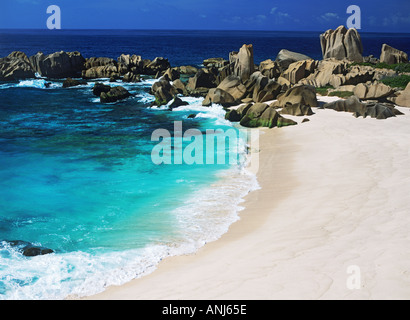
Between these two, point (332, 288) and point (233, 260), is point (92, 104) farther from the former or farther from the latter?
point (332, 288)

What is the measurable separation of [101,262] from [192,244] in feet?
8.50

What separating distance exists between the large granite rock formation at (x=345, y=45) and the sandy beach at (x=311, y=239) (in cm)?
3016

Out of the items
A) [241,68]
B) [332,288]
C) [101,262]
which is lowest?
[101,262]

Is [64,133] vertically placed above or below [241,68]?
below

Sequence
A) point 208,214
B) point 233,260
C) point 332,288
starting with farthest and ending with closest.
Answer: point 208,214, point 233,260, point 332,288

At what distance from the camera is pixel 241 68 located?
39281mm

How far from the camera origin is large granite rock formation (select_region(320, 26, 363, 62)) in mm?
48500

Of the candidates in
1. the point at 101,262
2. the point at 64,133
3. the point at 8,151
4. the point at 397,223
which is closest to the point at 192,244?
the point at 101,262

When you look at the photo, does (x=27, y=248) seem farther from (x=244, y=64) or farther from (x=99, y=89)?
(x=99, y=89)

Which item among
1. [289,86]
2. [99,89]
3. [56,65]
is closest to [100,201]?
[289,86]

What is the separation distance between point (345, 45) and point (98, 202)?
40796 mm

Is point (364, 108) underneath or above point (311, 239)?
above

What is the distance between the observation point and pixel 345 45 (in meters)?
49.0

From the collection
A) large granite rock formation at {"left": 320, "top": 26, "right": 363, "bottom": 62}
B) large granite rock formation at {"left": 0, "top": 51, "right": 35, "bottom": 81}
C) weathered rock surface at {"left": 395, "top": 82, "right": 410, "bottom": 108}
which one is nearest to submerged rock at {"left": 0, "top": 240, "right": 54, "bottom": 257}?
weathered rock surface at {"left": 395, "top": 82, "right": 410, "bottom": 108}
